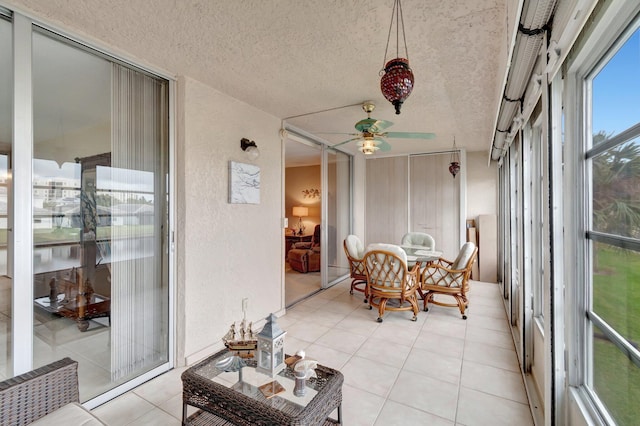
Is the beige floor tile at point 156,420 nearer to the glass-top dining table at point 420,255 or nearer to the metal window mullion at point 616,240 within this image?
the metal window mullion at point 616,240

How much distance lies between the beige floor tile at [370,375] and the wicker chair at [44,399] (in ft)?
5.49

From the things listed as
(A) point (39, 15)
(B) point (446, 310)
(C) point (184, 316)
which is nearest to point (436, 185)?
(B) point (446, 310)

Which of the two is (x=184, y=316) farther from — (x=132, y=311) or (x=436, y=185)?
(x=436, y=185)

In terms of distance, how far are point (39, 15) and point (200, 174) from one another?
1342 mm

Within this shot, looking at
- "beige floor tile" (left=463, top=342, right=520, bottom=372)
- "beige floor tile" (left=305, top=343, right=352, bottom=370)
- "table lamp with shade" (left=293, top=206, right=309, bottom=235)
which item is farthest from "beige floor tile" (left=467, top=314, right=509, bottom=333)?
"table lamp with shade" (left=293, top=206, right=309, bottom=235)

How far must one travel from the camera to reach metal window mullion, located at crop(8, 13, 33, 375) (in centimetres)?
160

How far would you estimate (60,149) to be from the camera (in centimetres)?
181

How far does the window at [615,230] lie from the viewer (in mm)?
940

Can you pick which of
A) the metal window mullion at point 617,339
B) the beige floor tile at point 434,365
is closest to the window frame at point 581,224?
the metal window mullion at point 617,339

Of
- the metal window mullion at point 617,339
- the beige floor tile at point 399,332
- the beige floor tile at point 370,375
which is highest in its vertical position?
the metal window mullion at point 617,339

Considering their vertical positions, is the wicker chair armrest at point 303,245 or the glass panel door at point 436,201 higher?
the glass panel door at point 436,201

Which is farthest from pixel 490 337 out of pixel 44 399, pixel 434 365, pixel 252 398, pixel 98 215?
pixel 98 215

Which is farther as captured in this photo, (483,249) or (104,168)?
(483,249)

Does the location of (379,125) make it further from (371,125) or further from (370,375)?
(370,375)
